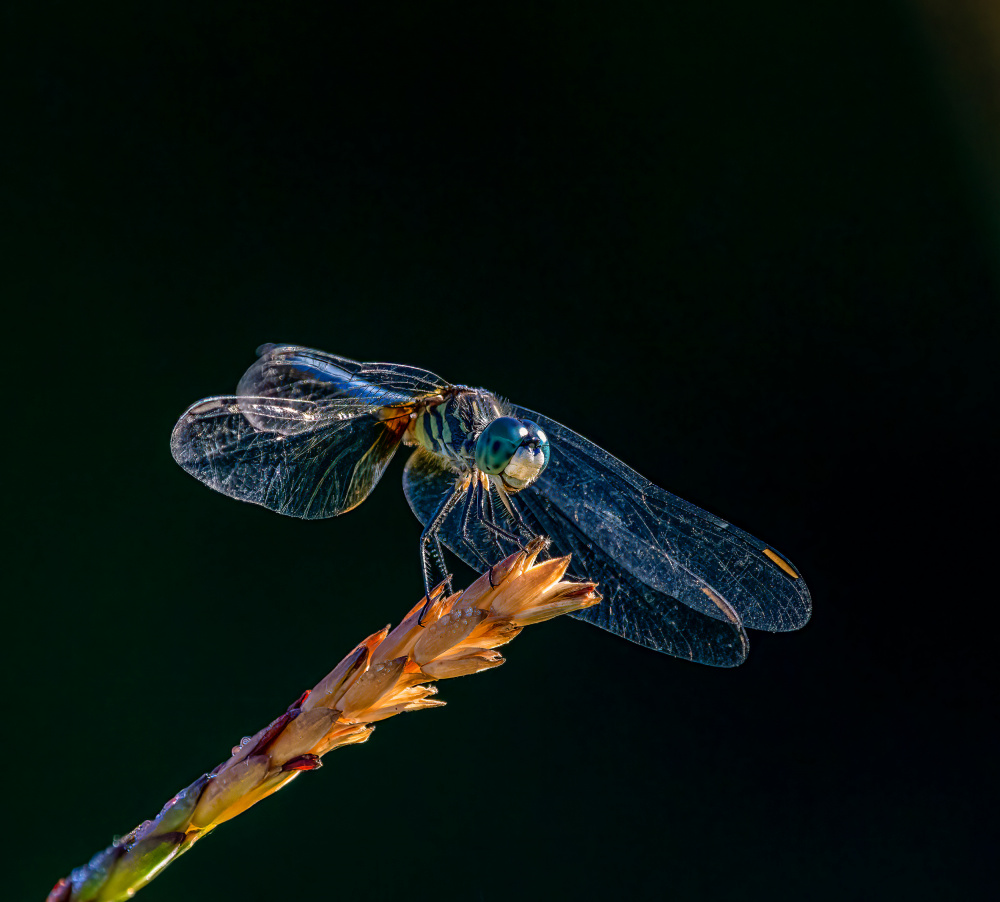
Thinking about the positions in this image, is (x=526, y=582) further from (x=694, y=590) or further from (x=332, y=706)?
(x=694, y=590)

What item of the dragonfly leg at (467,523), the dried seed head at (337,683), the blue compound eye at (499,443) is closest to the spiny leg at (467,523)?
the dragonfly leg at (467,523)

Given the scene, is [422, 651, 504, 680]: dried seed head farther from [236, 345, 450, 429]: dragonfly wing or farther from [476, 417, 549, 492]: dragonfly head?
[236, 345, 450, 429]: dragonfly wing

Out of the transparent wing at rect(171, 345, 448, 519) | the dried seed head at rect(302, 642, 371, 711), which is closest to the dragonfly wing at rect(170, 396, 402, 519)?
the transparent wing at rect(171, 345, 448, 519)

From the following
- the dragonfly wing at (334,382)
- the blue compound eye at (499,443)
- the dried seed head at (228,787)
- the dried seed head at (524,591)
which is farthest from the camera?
the dragonfly wing at (334,382)

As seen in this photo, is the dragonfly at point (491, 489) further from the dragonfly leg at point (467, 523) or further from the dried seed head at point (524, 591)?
the dried seed head at point (524, 591)

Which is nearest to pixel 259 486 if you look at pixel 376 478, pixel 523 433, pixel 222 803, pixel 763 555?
pixel 376 478

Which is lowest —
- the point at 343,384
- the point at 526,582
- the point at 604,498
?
the point at 604,498

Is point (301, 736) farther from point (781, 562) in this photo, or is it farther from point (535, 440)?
point (781, 562)
